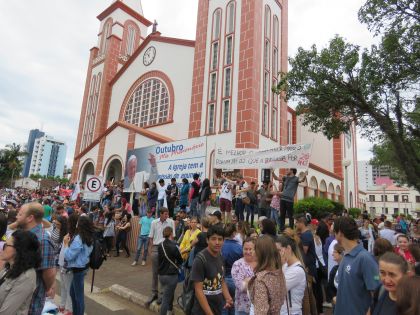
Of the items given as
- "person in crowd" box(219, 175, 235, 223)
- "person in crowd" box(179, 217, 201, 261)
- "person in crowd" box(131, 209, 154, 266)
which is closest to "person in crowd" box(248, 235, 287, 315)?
"person in crowd" box(179, 217, 201, 261)

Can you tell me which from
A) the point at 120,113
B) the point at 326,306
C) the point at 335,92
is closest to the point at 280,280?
the point at 326,306

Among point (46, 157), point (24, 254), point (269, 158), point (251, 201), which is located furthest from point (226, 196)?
point (46, 157)

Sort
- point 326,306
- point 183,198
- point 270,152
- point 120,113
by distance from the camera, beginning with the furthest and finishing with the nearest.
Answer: point 120,113, point 183,198, point 270,152, point 326,306

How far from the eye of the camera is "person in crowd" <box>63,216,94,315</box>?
4855 mm

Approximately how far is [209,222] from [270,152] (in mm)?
5524

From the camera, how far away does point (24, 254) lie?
2.70 metres

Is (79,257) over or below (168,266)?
over

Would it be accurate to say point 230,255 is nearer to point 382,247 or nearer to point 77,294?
point 382,247

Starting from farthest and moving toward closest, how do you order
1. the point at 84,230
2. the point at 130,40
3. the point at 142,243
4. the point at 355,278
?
the point at 130,40
the point at 142,243
the point at 84,230
the point at 355,278

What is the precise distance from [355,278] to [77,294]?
160 inches

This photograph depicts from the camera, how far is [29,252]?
2.72 m

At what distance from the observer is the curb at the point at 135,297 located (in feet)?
19.5

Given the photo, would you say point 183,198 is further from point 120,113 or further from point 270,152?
point 120,113

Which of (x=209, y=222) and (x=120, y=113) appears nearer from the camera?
(x=209, y=222)
